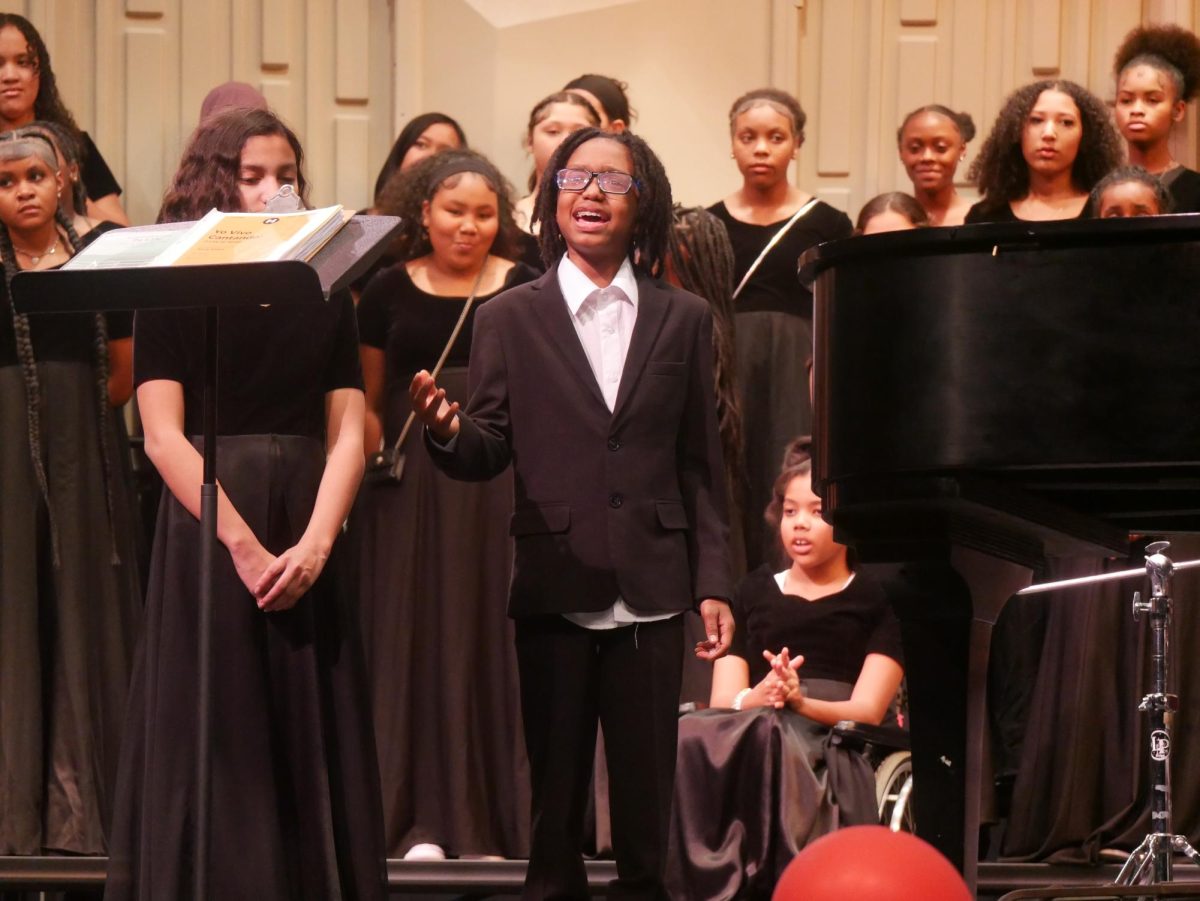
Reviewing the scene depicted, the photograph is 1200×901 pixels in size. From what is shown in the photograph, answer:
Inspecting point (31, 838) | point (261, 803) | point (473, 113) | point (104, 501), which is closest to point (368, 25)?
point (473, 113)

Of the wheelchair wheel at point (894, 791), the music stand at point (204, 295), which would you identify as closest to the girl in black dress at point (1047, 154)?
the wheelchair wheel at point (894, 791)

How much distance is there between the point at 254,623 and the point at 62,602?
1425 millimetres

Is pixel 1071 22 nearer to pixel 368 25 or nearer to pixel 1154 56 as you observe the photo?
pixel 1154 56

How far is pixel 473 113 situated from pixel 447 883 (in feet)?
12.0

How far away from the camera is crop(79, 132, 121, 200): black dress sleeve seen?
6.15 meters

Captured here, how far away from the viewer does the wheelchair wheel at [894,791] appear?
4.52 meters

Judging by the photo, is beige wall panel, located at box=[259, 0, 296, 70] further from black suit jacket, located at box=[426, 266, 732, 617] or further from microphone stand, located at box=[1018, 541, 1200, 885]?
microphone stand, located at box=[1018, 541, 1200, 885]

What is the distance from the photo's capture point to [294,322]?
3752 mm

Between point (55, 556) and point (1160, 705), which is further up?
point (55, 556)

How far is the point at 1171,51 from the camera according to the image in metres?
6.53

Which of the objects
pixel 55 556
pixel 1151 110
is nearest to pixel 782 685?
pixel 55 556

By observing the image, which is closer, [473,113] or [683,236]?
[683,236]

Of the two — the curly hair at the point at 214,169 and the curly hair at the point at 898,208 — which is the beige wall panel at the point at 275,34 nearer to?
the curly hair at the point at 898,208

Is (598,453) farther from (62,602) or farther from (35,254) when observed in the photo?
(35,254)
